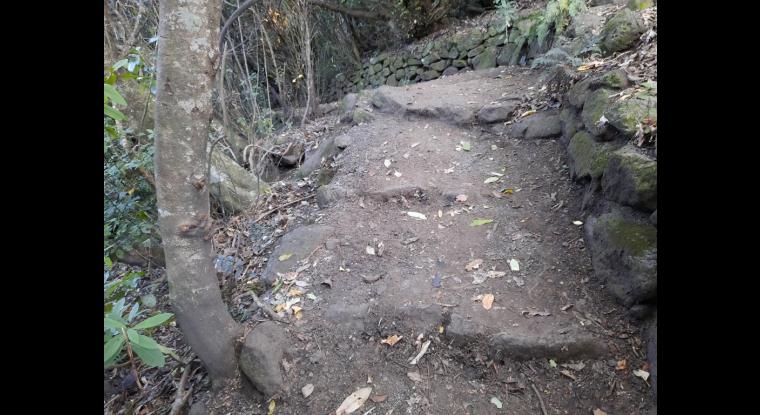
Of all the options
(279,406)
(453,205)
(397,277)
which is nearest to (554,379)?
(397,277)

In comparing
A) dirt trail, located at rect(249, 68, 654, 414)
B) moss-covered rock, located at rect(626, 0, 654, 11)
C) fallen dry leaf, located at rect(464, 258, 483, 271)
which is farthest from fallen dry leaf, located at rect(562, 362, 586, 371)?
moss-covered rock, located at rect(626, 0, 654, 11)

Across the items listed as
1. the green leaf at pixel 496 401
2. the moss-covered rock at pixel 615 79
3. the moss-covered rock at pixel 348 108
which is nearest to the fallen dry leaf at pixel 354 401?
the green leaf at pixel 496 401

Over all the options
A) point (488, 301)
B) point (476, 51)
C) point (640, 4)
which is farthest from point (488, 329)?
point (476, 51)

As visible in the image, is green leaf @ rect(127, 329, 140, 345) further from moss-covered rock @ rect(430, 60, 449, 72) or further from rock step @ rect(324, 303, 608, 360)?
moss-covered rock @ rect(430, 60, 449, 72)

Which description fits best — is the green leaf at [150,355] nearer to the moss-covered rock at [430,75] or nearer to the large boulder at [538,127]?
the large boulder at [538,127]

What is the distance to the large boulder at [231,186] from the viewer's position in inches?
174

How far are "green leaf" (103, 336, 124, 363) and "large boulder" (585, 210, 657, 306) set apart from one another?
2243mm

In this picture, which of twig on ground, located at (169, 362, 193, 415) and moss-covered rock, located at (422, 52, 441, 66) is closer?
twig on ground, located at (169, 362, 193, 415)

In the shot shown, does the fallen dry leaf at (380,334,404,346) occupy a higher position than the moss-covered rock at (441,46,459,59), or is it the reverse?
the moss-covered rock at (441,46,459,59)

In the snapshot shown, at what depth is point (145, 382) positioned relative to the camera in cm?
254

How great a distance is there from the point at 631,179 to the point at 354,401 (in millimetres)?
1931

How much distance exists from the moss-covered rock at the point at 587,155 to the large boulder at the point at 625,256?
430 mm

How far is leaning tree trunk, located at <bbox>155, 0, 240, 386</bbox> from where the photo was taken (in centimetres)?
181
